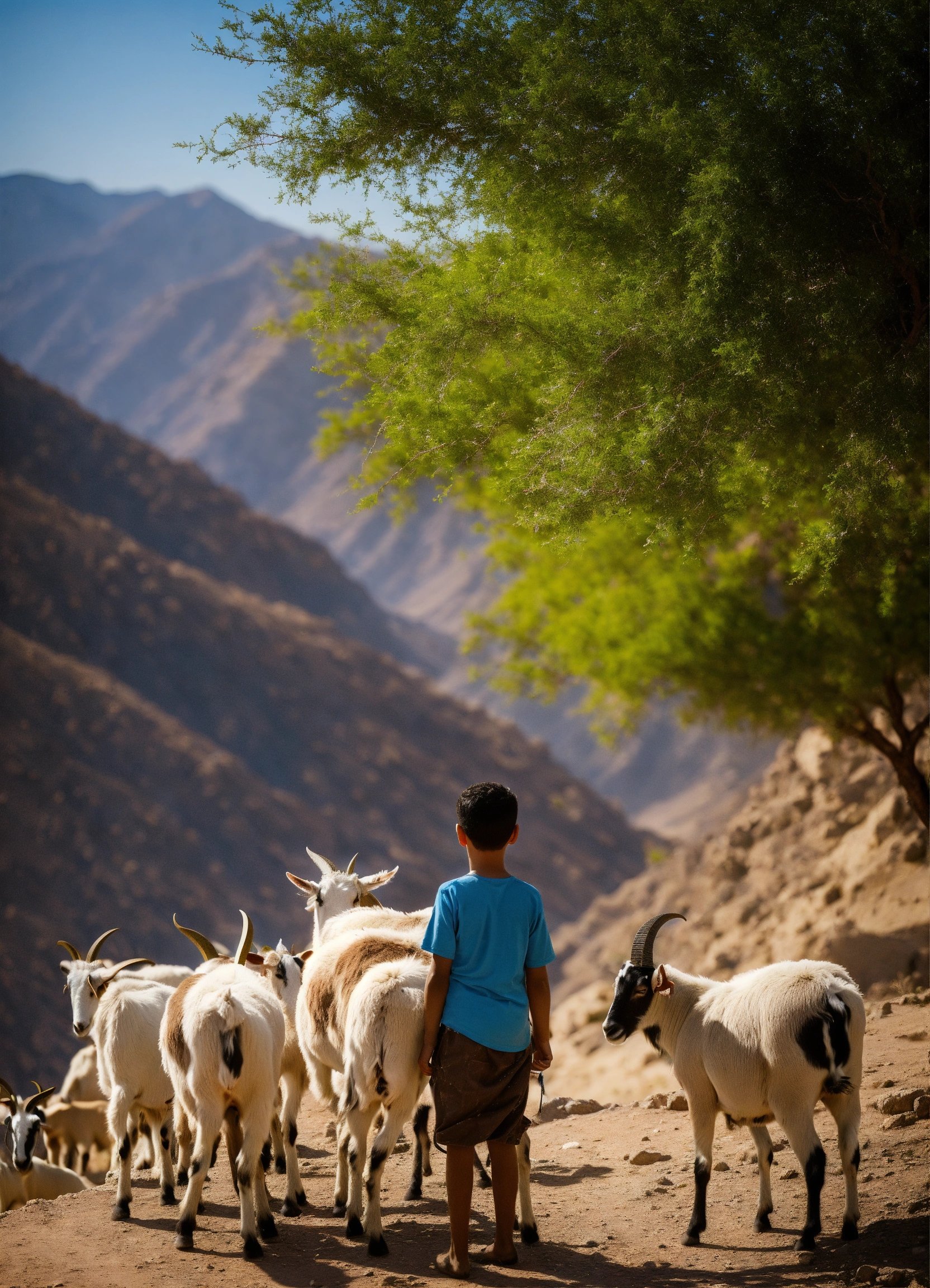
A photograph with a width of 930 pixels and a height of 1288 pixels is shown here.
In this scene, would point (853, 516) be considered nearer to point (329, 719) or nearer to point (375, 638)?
point (329, 719)

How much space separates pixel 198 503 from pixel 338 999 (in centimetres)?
5336

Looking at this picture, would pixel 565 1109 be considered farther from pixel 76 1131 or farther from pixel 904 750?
pixel 76 1131

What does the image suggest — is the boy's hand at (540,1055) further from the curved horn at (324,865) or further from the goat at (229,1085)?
the curved horn at (324,865)

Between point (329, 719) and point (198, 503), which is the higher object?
point (198, 503)

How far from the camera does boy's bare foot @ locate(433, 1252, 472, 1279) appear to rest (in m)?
5.32

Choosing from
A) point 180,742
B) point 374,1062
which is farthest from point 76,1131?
point 180,742

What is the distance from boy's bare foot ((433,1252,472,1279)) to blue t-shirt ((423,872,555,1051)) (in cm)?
104

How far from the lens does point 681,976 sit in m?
6.60

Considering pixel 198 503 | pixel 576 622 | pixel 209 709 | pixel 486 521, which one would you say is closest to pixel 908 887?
pixel 576 622

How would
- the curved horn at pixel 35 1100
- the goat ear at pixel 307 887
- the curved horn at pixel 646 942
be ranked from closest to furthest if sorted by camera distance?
the curved horn at pixel 646 942, the goat ear at pixel 307 887, the curved horn at pixel 35 1100

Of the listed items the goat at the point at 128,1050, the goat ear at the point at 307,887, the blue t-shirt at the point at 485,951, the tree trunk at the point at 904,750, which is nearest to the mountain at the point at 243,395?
the tree trunk at the point at 904,750

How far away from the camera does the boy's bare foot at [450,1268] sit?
532 centimetres

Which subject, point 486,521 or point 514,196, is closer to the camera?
point 514,196

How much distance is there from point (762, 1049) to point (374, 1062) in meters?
1.92
